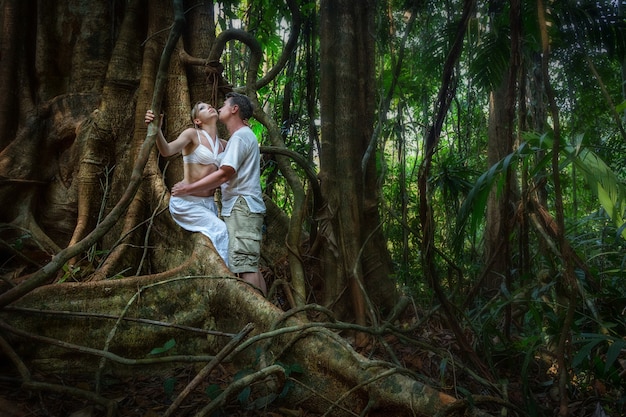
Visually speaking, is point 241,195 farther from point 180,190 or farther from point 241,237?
point 180,190

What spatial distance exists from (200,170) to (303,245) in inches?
51.9

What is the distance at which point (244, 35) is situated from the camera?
14.3ft

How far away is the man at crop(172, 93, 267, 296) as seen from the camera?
3383 mm

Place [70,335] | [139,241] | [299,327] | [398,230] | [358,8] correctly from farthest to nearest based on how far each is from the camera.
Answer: [398,230], [358,8], [139,241], [70,335], [299,327]

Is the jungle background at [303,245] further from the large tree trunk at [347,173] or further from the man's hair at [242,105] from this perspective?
the man's hair at [242,105]

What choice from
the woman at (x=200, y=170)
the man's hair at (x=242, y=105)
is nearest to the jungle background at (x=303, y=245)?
the woman at (x=200, y=170)

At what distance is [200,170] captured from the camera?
143 inches

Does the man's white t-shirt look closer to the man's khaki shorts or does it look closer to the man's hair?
the man's khaki shorts

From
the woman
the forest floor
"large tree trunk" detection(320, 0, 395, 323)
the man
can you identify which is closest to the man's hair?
the man

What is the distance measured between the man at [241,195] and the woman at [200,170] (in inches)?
2.9

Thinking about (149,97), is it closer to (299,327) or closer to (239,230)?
→ (239,230)

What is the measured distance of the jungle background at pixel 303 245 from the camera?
222cm

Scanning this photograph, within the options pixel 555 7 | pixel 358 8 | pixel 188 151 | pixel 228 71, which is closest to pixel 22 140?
pixel 188 151

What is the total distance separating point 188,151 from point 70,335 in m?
1.51
